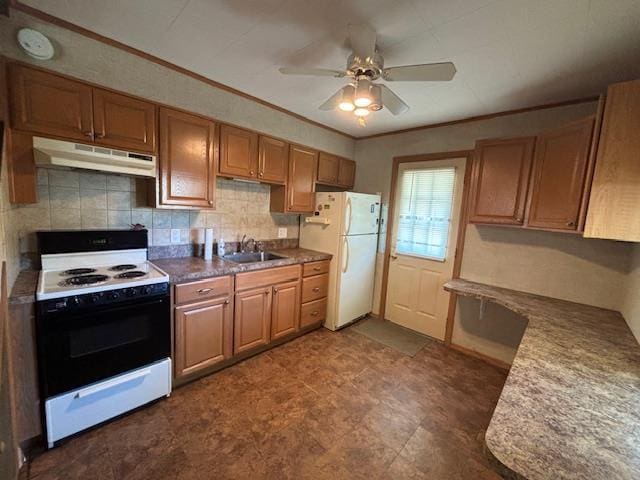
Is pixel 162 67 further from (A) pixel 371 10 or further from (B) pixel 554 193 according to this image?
(B) pixel 554 193

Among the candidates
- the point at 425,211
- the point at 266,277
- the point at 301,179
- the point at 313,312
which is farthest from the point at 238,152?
the point at 425,211

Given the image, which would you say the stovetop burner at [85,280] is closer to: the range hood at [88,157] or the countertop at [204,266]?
the countertop at [204,266]

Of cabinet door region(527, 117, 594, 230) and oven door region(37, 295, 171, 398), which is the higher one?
cabinet door region(527, 117, 594, 230)

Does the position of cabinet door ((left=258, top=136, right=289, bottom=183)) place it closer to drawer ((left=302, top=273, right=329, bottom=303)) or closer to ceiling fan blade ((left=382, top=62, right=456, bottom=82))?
drawer ((left=302, top=273, right=329, bottom=303))

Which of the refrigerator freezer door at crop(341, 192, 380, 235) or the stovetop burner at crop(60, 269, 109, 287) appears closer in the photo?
the stovetop burner at crop(60, 269, 109, 287)

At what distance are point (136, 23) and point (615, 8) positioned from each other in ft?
8.16

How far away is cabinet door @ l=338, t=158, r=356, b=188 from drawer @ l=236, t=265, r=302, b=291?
144 cm

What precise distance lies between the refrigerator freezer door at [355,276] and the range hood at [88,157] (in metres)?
1.97

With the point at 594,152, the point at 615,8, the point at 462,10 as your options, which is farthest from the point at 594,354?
the point at 462,10

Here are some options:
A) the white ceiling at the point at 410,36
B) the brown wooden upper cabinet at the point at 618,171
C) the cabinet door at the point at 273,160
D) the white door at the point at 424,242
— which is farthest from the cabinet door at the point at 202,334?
the brown wooden upper cabinet at the point at 618,171

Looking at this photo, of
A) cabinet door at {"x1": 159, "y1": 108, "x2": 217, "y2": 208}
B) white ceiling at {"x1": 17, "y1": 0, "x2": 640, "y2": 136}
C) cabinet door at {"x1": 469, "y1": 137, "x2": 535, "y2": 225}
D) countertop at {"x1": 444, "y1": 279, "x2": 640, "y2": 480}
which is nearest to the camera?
countertop at {"x1": 444, "y1": 279, "x2": 640, "y2": 480}

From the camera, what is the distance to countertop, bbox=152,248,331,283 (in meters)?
A: 1.95

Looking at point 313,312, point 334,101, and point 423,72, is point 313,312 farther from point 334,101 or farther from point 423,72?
point 423,72

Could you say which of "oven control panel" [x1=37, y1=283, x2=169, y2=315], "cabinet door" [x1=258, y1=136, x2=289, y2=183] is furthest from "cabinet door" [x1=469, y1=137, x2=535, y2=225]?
"oven control panel" [x1=37, y1=283, x2=169, y2=315]
